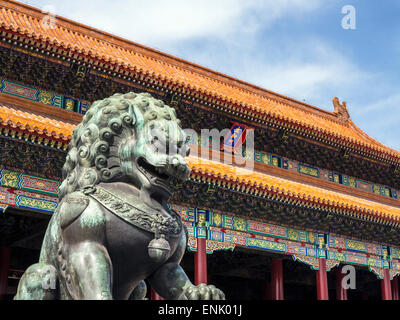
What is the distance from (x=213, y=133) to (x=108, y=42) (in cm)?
437

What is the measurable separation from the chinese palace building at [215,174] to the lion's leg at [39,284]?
19.2 ft

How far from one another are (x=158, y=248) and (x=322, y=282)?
10.4 metres

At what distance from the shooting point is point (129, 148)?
3.00 metres

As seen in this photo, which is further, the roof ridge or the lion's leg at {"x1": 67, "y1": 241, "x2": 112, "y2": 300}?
the roof ridge

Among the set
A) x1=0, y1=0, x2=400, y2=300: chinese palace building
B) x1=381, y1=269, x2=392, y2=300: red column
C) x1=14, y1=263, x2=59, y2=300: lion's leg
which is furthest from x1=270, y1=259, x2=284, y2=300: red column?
x1=14, y1=263, x2=59, y2=300: lion's leg

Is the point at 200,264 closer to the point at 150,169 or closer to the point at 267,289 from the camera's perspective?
the point at 267,289

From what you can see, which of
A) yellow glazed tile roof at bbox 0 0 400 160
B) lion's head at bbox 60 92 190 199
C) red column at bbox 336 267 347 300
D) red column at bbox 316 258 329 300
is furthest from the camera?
red column at bbox 336 267 347 300

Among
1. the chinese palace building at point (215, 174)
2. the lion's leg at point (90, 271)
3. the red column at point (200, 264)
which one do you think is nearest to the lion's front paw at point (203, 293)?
the lion's leg at point (90, 271)

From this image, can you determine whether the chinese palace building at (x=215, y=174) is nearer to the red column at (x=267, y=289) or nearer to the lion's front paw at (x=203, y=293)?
the red column at (x=267, y=289)

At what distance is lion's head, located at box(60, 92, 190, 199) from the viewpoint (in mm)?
2959

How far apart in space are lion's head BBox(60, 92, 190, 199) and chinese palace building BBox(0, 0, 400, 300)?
5.65 m

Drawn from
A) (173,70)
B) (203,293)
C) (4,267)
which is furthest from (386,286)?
(203,293)

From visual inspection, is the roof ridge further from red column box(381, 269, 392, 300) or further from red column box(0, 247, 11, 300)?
red column box(381, 269, 392, 300)
